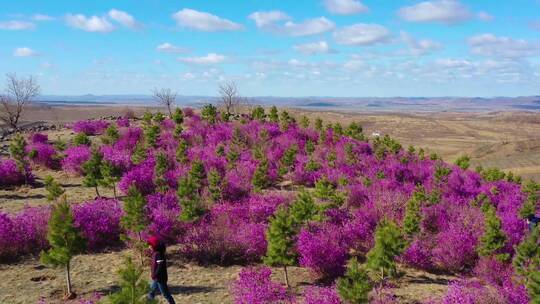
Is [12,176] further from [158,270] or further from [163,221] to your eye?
[158,270]

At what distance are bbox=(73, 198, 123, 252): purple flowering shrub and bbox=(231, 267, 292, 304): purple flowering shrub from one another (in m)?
5.41

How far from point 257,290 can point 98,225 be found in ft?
22.9

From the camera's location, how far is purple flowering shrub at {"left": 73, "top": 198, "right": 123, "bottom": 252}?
1490 centimetres

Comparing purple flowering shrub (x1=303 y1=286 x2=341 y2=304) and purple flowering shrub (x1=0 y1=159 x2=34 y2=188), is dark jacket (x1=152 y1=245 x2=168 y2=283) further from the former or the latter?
purple flowering shrub (x1=0 y1=159 x2=34 y2=188)

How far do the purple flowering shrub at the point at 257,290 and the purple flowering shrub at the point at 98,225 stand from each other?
5411mm

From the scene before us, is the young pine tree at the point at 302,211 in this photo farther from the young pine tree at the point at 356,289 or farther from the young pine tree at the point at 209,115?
the young pine tree at the point at 209,115

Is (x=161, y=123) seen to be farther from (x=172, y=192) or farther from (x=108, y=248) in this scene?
(x=108, y=248)

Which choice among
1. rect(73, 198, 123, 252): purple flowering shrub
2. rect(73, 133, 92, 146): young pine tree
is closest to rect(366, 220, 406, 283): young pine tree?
rect(73, 198, 123, 252): purple flowering shrub

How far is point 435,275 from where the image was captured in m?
14.5

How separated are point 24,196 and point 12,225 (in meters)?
7.48

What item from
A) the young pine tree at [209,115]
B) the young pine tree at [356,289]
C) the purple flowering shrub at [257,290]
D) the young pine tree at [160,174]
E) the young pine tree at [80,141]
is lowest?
the purple flowering shrub at [257,290]

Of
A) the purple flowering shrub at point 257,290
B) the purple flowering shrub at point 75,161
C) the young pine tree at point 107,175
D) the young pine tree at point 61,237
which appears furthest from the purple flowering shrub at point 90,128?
the purple flowering shrub at point 257,290

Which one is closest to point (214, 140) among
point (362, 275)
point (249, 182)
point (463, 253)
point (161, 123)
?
point (161, 123)

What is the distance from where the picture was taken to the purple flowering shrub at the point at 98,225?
1490 cm
